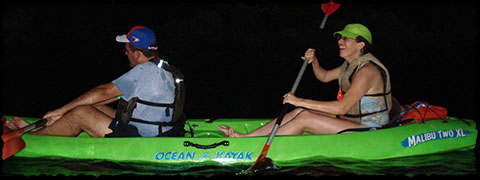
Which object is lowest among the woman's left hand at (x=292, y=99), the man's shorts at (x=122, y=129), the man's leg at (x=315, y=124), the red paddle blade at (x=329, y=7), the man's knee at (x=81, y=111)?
the man's shorts at (x=122, y=129)

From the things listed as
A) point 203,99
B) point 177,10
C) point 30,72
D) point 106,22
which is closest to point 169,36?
point 177,10

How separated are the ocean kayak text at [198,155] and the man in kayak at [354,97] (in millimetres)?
546

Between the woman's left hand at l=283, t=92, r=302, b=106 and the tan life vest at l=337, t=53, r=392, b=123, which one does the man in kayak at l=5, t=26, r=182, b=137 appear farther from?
the tan life vest at l=337, t=53, r=392, b=123

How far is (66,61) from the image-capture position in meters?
19.4

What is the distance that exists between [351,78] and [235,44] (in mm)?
20322

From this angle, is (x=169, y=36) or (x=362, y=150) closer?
(x=362, y=150)

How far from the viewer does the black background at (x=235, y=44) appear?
14.7 metres

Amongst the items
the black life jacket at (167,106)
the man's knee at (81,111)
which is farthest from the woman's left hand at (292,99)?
the man's knee at (81,111)

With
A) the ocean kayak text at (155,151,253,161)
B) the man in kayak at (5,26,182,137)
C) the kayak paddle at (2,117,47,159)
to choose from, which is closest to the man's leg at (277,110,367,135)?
the ocean kayak text at (155,151,253,161)

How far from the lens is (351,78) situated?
5535mm

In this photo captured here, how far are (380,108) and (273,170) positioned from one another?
130 cm

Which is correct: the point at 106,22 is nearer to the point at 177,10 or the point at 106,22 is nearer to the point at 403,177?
the point at 177,10

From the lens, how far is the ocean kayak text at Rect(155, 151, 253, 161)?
533cm

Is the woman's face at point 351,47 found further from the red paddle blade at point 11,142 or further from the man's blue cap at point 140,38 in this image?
the red paddle blade at point 11,142
